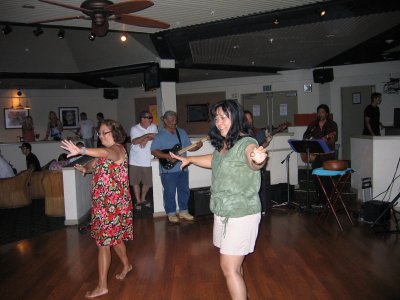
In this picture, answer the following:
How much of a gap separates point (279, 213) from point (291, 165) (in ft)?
5.37

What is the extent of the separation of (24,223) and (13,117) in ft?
28.5

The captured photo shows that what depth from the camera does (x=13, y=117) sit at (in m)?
12.8

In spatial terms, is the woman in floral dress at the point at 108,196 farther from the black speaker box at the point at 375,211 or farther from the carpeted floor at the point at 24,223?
the black speaker box at the point at 375,211

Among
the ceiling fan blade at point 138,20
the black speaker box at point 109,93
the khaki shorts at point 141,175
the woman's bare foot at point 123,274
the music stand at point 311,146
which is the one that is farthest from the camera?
the black speaker box at point 109,93

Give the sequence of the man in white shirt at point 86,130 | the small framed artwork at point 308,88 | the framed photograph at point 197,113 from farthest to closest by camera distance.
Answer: the framed photograph at point 197,113, the man in white shirt at point 86,130, the small framed artwork at point 308,88

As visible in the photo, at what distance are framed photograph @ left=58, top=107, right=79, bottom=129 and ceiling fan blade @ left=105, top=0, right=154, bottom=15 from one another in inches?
406

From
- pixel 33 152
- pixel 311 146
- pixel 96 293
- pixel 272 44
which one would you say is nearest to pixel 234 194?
pixel 96 293

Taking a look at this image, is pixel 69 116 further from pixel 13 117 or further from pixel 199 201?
pixel 199 201

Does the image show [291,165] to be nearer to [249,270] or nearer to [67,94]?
[249,270]

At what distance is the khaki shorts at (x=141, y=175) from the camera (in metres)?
5.91

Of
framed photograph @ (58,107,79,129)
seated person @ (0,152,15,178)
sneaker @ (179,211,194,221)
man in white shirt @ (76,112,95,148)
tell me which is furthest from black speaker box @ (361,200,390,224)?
framed photograph @ (58,107,79,129)

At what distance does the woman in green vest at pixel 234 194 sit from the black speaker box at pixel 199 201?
306 centimetres

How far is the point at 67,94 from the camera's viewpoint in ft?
43.6

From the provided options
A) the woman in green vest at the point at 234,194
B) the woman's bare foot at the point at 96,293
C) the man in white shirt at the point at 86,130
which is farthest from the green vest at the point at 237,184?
the man in white shirt at the point at 86,130
